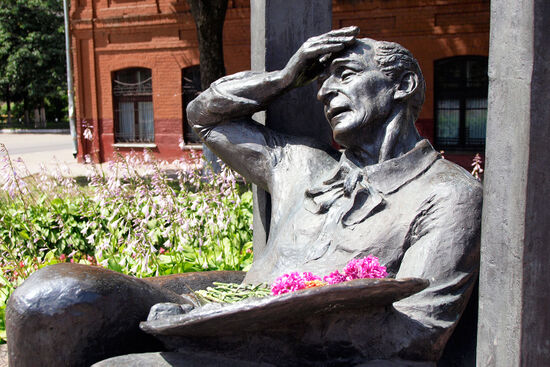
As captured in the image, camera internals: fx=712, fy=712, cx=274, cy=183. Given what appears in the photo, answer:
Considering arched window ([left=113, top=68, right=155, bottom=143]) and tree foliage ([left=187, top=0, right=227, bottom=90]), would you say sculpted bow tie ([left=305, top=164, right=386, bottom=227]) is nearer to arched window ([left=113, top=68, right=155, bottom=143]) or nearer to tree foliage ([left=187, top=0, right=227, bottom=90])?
tree foliage ([left=187, top=0, right=227, bottom=90])

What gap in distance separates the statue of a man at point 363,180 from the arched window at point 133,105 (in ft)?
49.0

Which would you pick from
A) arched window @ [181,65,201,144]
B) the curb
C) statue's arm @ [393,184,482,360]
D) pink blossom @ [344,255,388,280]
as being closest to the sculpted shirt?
statue's arm @ [393,184,482,360]

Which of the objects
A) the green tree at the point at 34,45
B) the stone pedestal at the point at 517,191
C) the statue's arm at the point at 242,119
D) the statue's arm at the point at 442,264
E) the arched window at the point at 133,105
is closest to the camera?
the stone pedestal at the point at 517,191

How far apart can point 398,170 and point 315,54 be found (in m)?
0.60

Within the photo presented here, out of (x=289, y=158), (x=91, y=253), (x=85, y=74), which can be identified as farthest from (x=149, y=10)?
(x=289, y=158)

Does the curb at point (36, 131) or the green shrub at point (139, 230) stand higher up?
the green shrub at point (139, 230)

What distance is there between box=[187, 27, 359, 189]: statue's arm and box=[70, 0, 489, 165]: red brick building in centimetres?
1160

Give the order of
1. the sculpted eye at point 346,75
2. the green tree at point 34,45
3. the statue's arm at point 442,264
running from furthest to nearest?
the green tree at point 34,45
the sculpted eye at point 346,75
the statue's arm at point 442,264

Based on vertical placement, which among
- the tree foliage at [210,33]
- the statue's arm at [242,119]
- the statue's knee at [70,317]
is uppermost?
the tree foliage at [210,33]

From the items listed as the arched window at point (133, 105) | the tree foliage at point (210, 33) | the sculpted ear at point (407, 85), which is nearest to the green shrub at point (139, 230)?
the sculpted ear at point (407, 85)

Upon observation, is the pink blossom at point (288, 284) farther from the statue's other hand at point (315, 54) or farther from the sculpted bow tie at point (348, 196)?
the statue's other hand at point (315, 54)

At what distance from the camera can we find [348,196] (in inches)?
113

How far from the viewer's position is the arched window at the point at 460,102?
565 inches

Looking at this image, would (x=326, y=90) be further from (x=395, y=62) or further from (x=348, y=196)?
(x=348, y=196)
